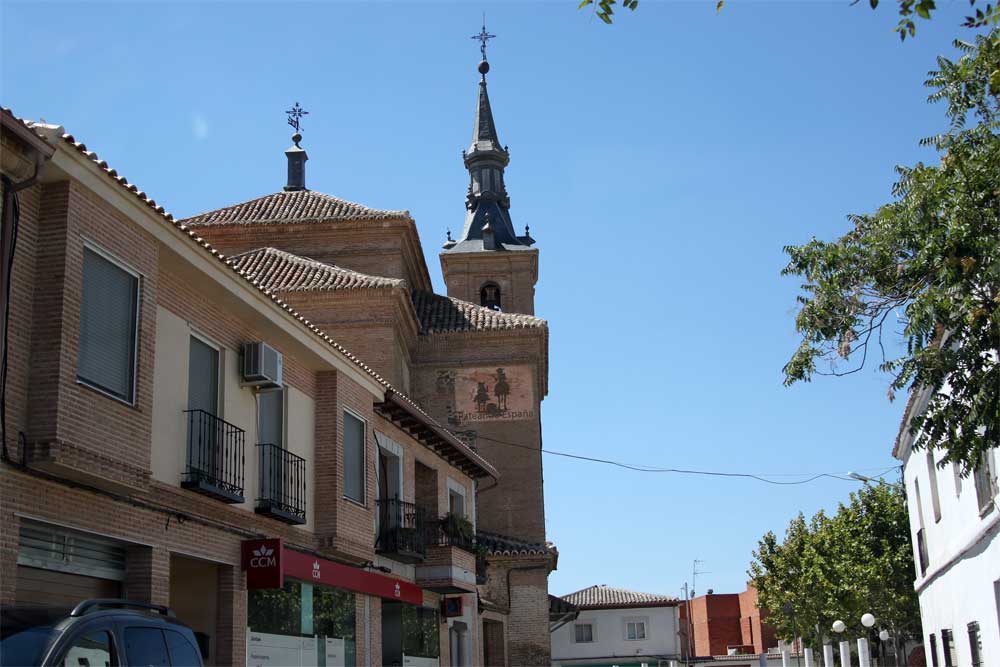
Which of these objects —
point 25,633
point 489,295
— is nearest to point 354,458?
point 25,633

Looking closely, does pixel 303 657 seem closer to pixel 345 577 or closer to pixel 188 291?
pixel 345 577

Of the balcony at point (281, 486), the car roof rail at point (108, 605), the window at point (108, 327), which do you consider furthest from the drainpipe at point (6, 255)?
the balcony at point (281, 486)

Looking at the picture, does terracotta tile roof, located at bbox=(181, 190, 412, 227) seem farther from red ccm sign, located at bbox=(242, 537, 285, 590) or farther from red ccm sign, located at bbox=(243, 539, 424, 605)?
red ccm sign, located at bbox=(242, 537, 285, 590)

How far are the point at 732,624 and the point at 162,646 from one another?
6866 centimetres

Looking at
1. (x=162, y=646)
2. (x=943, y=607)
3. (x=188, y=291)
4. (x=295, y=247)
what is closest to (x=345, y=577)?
(x=188, y=291)

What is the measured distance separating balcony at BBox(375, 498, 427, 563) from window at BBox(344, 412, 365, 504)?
6.03 feet

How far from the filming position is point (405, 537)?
20281 mm

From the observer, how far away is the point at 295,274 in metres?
30.2

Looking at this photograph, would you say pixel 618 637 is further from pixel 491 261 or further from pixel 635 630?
pixel 491 261

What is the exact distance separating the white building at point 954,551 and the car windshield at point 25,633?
953 cm

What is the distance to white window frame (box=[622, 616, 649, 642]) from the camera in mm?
61281

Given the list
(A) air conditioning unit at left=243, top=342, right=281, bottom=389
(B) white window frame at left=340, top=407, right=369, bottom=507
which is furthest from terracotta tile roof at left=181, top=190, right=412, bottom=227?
(A) air conditioning unit at left=243, top=342, right=281, bottom=389

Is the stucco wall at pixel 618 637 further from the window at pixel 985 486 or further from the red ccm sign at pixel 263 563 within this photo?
the red ccm sign at pixel 263 563

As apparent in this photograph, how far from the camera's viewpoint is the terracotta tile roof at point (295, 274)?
29.6 m
